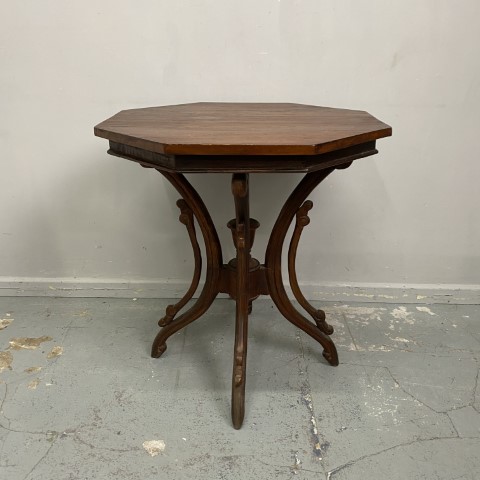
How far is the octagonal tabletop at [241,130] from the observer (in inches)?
51.2

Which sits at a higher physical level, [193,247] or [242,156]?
[242,156]

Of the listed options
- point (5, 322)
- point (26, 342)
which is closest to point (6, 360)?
point (26, 342)

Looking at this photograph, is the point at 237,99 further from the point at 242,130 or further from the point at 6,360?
the point at 6,360

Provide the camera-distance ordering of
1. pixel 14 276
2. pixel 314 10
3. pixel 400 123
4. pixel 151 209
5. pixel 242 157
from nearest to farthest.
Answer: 1. pixel 242 157
2. pixel 314 10
3. pixel 400 123
4. pixel 151 209
5. pixel 14 276

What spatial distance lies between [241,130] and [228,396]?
1.00m

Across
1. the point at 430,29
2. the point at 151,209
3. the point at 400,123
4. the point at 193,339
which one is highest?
the point at 430,29

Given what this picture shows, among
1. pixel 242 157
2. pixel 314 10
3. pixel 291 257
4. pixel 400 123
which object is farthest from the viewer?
pixel 400 123

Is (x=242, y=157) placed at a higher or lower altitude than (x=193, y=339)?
higher

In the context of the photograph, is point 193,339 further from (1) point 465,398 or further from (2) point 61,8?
(2) point 61,8

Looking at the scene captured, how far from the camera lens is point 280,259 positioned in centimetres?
193

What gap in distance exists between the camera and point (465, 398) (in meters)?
1.86

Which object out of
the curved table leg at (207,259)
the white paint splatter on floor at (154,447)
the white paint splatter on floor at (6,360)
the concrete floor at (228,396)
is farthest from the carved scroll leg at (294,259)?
the white paint splatter on floor at (6,360)

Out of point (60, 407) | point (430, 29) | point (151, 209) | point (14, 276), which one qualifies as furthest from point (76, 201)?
point (430, 29)

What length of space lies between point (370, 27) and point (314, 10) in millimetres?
249
